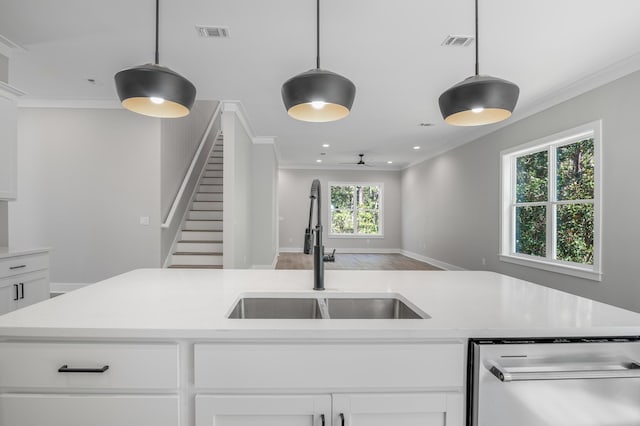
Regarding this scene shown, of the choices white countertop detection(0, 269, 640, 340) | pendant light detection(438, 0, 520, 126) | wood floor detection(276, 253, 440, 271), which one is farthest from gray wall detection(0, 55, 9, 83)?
wood floor detection(276, 253, 440, 271)

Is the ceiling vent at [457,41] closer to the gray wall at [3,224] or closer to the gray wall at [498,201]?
the gray wall at [498,201]

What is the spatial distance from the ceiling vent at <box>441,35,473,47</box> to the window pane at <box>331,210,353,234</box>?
7330mm

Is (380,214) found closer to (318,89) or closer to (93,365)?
(318,89)

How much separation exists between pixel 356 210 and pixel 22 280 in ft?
27.1

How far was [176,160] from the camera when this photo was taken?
5.22m

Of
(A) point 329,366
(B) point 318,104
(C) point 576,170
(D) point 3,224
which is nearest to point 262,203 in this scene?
(D) point 3,224

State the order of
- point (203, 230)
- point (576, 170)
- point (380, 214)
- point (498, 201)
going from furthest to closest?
1. point (380, 214)
2. point (203, 230)
3. point (498, 201)
4. point (576, 170)

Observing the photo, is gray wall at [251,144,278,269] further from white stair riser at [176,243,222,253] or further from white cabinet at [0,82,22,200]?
white cabinet at [0,82,22,200]

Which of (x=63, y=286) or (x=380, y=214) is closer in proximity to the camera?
(x=63, y=286)

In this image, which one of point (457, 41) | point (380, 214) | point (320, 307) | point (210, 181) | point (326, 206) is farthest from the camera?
point (380, 214)

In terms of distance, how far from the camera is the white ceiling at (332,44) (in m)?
2.35

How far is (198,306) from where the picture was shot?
1.14 m

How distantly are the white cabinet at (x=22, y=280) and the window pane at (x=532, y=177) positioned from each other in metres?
5.69

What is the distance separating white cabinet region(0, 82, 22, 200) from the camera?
107 inches
